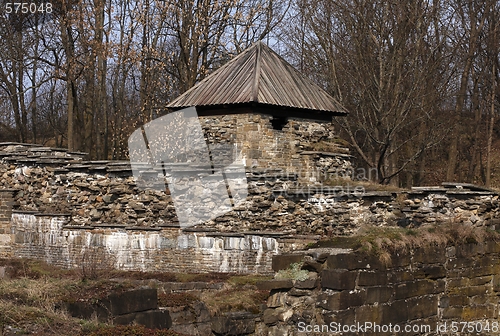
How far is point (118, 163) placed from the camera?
14.8 meters

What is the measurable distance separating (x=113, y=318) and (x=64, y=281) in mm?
1398

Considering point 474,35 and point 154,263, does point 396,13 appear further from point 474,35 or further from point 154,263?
point 154,263

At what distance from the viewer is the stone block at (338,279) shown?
7.52 metres

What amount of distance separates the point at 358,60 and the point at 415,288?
14205mm

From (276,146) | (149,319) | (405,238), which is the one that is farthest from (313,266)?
(276,146)

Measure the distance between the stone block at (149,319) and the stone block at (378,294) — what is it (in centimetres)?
254

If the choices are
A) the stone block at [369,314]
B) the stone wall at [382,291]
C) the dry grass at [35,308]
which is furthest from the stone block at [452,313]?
the dry grass at [35,308]

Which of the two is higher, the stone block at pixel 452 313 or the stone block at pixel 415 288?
the stone block at pixel 415 288

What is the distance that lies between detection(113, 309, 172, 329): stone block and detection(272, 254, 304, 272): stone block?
168 centimetres

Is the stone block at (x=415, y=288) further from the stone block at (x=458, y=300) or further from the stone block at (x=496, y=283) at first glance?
the stone block at (x=496, y=283)

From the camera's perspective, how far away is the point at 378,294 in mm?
7871

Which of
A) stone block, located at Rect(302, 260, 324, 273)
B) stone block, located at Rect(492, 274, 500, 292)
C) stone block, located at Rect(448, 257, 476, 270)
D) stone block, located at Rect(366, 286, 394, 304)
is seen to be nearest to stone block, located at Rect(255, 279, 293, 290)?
stone block, located at Rect(302, 260, 324, 273)

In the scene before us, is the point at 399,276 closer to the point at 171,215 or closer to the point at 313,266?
the point at 313,266

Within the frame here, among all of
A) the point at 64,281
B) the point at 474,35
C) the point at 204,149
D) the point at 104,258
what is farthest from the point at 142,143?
the point at 64,281
